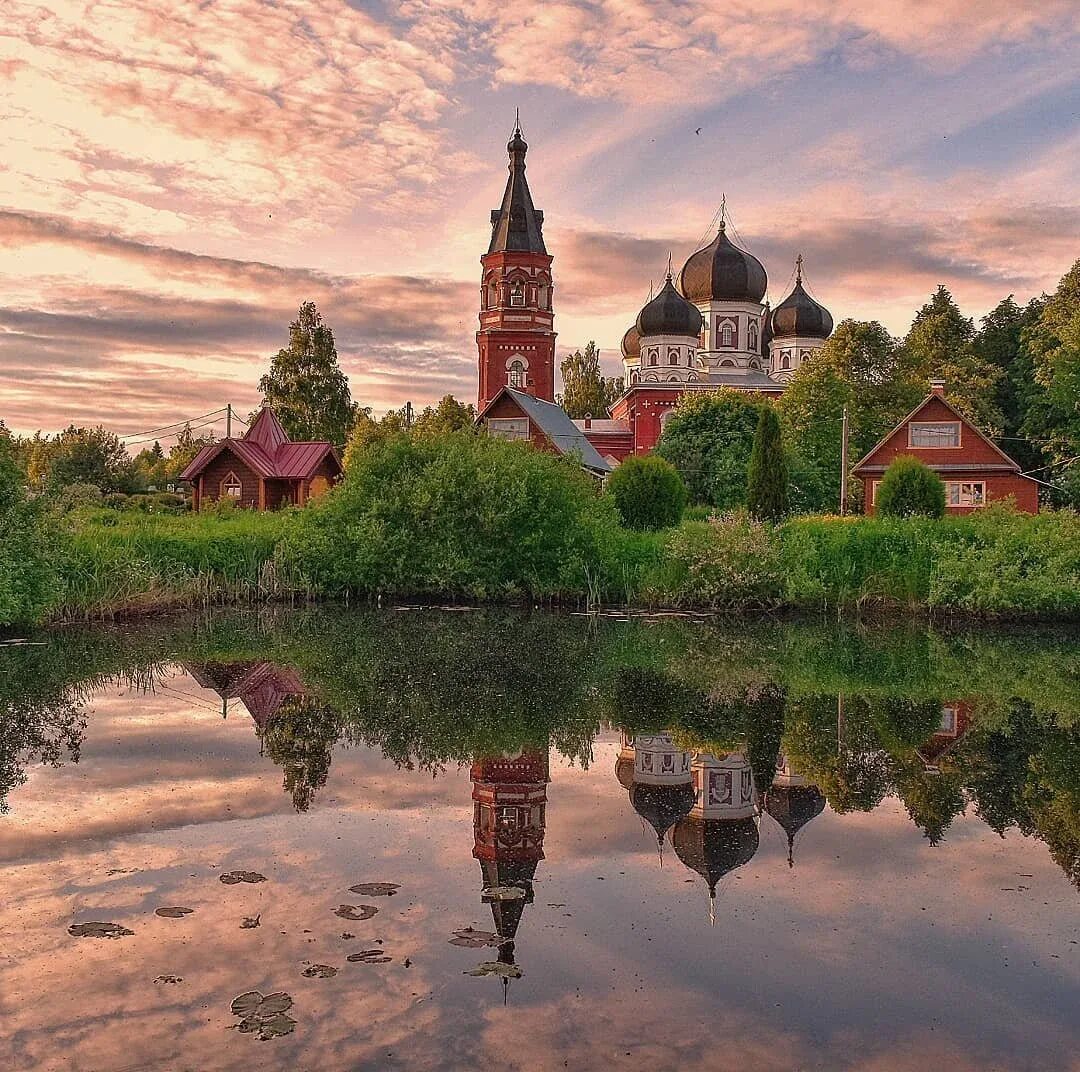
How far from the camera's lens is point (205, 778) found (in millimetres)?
8414

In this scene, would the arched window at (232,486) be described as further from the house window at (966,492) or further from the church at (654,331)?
the house window at (966,492)

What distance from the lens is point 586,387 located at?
247ft

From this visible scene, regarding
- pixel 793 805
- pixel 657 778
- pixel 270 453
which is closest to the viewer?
A: pixel 793 805

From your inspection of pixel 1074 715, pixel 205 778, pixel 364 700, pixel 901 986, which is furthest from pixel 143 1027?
pixel 1074 715

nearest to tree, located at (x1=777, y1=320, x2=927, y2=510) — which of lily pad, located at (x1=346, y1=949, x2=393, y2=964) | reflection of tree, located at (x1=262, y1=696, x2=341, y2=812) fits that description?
reflection of tree, located at (x1=262, y1=696, x2=341, y2=812)

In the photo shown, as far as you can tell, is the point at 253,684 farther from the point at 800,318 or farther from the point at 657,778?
the point at 800,318

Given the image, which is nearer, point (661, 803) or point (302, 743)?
point (661, 803)

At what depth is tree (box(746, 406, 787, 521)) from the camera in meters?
27.9

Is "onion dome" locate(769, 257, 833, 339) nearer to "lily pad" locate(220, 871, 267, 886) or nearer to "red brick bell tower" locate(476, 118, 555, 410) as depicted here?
"red brick bell tower" locate(476, 118, 555, 410)

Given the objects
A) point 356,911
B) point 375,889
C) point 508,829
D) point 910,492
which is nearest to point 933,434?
point 910,492

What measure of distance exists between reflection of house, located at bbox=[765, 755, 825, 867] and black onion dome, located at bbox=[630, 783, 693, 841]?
587mm

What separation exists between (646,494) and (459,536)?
269 inches

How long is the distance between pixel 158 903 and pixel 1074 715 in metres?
9.23

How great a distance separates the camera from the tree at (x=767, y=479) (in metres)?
27.9
